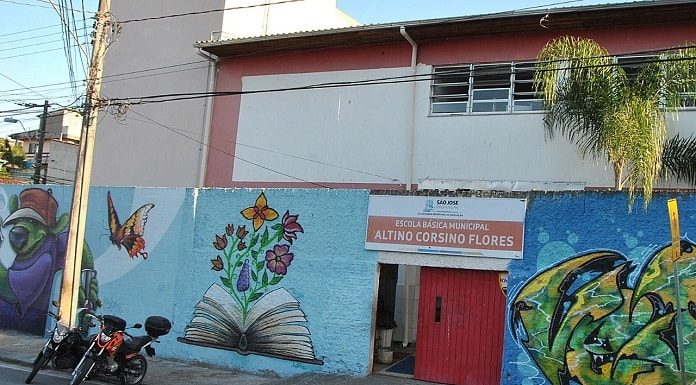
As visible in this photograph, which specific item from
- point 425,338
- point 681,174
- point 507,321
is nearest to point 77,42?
point 425,338

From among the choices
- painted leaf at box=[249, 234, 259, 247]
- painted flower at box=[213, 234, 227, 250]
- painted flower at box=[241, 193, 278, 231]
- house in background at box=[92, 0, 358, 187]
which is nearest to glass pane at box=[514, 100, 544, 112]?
painted flower at box=[241, 193, 278, 231]

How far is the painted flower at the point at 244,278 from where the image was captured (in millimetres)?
11344

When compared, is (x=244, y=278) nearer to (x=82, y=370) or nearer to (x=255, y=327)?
(x=255, y=327)

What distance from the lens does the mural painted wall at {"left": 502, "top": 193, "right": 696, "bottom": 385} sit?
820 cm

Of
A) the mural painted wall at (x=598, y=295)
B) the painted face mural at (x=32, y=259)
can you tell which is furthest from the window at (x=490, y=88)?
the painted face mural at (x=32, y=259)

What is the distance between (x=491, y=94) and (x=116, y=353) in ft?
29.7

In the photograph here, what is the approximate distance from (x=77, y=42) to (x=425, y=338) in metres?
8.47

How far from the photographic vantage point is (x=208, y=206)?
473 inches

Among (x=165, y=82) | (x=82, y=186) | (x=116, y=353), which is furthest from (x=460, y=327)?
(x=165, y=82)

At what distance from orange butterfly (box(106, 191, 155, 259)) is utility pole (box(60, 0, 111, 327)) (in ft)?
3.98

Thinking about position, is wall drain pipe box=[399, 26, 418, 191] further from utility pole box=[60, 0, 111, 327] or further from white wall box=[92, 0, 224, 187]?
utility pole box=[60, 0, 111, 327]

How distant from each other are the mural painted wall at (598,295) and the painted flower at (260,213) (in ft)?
14.0

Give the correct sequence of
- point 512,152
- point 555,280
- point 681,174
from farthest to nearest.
Result: point 512,152, point 681,174, point 555,280

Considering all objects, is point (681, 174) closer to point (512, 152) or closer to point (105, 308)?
point (512, 152)
